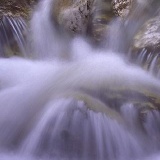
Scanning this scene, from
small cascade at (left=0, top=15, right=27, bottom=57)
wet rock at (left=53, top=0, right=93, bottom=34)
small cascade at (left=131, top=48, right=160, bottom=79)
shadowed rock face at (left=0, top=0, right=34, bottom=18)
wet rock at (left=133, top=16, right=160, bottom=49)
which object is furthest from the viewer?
wet rock at (left=53, top=0, right=93, bottom=34)

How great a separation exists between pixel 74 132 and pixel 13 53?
3.82 m

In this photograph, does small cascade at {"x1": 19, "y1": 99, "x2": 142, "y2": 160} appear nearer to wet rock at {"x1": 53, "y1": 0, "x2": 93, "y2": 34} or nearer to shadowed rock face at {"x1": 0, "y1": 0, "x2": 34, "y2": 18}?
wet rock at {"x1": 53, "y1": 0, "x2": 93, "y2": 34}

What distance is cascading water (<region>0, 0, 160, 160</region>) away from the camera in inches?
175

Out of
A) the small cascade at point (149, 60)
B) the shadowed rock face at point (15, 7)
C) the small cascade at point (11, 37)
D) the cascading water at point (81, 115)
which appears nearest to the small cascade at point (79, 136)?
the cascading water at point (81, 115)

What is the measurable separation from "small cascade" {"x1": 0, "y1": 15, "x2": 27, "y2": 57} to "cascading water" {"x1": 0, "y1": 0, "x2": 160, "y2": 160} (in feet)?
3.56

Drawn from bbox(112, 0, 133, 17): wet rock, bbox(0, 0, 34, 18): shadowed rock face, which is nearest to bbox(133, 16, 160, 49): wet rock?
bbox(112, 0, 133, 17): wet rock

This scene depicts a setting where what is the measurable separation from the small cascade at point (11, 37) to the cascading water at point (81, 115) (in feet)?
3.56

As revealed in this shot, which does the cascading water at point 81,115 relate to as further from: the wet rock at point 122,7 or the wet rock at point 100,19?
the wet rock at point 122,7

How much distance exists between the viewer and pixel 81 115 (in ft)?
15.4

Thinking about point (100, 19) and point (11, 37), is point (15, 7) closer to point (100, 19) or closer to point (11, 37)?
point (11, 37)

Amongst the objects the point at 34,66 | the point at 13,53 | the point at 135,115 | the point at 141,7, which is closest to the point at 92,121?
the point at 135,115

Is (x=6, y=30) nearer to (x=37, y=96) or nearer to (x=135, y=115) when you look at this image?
(x=37, y=96)

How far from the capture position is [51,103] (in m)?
5.11

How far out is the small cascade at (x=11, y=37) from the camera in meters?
7.75
